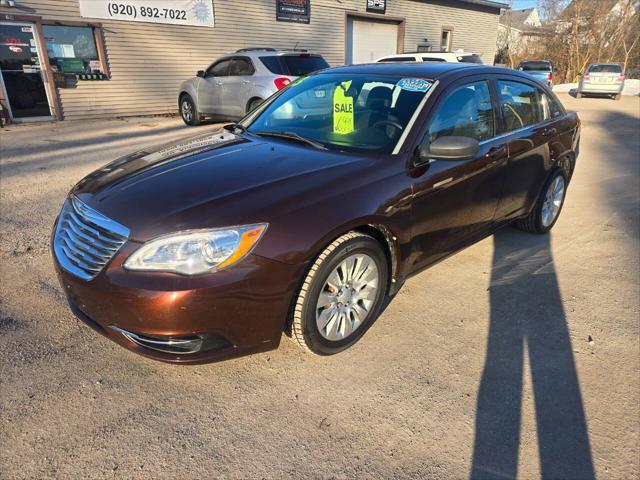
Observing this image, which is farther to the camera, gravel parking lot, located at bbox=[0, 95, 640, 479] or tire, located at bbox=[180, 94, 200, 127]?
tire, located at bbox=[180, 94, 200, 127]

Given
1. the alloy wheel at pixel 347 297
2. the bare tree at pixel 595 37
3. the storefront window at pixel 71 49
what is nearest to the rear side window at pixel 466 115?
the alloy wheel at pixel 347 297

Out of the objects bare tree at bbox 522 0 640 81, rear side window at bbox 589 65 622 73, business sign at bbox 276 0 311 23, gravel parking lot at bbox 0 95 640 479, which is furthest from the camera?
bare tree at bbox 522 0 640 81

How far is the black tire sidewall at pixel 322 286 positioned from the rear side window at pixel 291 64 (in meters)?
7.90

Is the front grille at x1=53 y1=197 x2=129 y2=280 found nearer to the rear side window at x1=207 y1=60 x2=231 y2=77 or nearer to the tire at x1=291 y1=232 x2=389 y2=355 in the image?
the tire at x1=291 y1=232 x2=389 y2=355

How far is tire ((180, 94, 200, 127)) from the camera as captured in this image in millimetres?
11648

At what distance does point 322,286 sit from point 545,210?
311 centimetres

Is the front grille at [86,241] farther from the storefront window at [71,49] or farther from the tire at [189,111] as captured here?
the storefront window at [71,49]

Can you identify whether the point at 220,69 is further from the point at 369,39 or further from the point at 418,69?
the point at 369,39

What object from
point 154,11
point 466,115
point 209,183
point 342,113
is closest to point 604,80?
point 154,11

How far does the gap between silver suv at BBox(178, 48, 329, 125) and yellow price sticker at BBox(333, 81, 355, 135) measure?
21.3 feet

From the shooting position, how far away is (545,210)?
466 cm

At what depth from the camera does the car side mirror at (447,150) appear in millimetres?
2898

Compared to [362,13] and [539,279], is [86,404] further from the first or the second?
[362,13]

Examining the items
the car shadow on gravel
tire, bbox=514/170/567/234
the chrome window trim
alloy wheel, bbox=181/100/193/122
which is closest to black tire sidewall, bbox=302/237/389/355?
the chrome window trim
